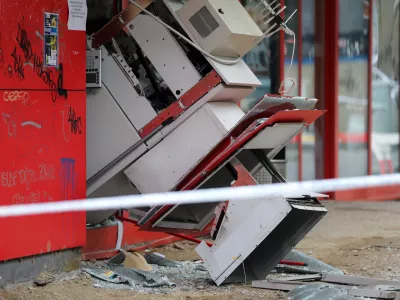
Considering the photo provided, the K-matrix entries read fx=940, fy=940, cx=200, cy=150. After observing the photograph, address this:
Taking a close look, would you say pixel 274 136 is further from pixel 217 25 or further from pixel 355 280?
pixel 355 280

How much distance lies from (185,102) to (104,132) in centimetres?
80

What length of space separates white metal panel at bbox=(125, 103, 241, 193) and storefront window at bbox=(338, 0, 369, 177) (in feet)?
22.4

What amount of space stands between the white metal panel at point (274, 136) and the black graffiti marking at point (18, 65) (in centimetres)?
182

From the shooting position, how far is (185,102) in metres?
7.98

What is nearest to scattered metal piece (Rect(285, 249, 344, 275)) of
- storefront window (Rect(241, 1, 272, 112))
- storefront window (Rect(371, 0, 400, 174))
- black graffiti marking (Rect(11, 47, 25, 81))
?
black graffiti marking (Rect(11, 47, 25, 81))

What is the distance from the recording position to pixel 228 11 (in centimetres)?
802

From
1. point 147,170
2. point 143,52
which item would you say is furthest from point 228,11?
point 147,170

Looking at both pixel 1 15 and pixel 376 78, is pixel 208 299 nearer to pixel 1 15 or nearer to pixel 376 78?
pixel 1 15

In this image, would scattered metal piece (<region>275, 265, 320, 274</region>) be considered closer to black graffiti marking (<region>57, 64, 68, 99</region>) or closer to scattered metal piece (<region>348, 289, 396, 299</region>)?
scattered metal piece (<region>348, 289, 396, 299</region>)

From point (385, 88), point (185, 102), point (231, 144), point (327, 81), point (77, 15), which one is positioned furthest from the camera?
point (385, 88)

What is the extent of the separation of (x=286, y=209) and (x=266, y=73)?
19.7 ft

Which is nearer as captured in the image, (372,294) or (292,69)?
(372,294)

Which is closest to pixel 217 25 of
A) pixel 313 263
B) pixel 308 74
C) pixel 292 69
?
pixel 313 263

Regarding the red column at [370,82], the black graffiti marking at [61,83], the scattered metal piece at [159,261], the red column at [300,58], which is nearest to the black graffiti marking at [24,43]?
the black graffiti marking at [61,83]
